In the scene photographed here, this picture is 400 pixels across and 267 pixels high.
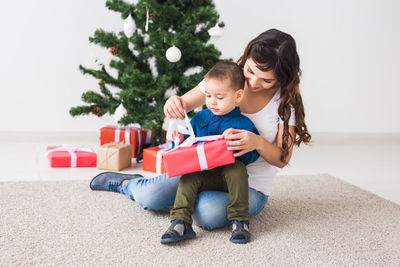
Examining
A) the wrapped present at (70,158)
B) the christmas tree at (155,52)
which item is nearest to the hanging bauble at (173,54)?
the christmas tree at (155,52)

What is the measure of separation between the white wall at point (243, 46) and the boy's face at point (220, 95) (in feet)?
6.37

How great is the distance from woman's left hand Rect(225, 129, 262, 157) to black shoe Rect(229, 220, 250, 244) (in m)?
0.24

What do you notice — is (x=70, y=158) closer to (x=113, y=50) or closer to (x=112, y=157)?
(x=112, y=157)

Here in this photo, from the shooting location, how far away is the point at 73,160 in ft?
8.07

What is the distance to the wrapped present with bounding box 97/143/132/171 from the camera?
2.40 m

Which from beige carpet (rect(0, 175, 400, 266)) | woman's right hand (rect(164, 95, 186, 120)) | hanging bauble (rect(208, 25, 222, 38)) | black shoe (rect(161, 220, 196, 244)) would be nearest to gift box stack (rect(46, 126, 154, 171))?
beige carpet (rect(0, 175, 400, 266))

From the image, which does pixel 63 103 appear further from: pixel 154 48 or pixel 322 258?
pixel 322 258

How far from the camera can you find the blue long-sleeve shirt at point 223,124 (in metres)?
1.51

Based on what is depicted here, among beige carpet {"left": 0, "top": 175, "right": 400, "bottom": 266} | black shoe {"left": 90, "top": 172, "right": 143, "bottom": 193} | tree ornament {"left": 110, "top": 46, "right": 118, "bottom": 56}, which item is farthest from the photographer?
tree ornament {"left": 110, "top": 46, "right": 118, "bottom": 56}

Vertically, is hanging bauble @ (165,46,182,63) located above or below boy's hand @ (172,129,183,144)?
above

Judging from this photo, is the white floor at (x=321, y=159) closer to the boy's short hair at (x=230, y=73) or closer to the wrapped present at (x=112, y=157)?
the wrapped present at (x=112, y=157)

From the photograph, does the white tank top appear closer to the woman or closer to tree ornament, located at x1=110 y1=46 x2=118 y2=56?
the woman

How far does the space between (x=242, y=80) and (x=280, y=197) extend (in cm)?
77

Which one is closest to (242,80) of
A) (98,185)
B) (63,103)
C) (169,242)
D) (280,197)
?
(169,242)
